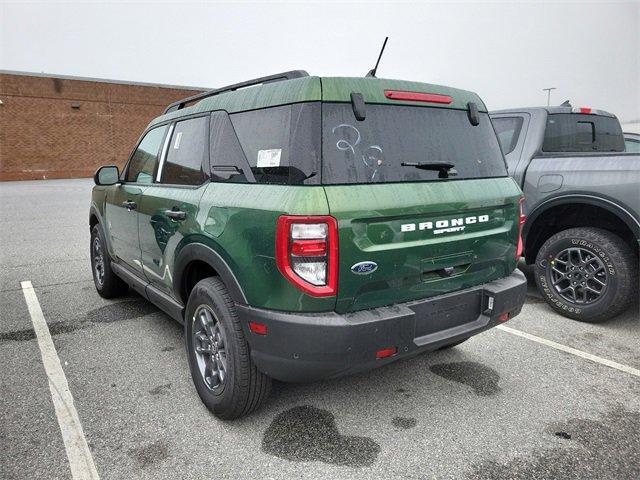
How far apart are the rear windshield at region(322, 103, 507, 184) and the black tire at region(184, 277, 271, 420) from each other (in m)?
0.92

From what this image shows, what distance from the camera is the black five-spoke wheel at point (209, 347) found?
259 centimetres

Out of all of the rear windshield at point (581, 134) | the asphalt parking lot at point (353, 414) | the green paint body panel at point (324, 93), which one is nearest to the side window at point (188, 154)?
the green paint body panel at point (324, 93)

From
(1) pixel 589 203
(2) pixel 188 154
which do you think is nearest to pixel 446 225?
(2) pixel 188 154

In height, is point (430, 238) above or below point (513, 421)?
above

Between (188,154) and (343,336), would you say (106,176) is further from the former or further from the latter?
(343,336)

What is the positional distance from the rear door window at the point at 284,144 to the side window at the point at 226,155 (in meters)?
0.05

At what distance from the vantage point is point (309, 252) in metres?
2.06

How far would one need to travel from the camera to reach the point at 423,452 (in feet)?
7.68

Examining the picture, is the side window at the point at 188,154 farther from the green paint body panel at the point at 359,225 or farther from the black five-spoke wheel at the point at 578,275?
the black five-spoke wheel at the point at 578,275

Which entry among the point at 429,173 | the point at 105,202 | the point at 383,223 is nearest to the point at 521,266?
the point at 429,173

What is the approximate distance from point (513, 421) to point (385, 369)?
0.92 m

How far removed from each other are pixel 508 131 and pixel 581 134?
77 cm

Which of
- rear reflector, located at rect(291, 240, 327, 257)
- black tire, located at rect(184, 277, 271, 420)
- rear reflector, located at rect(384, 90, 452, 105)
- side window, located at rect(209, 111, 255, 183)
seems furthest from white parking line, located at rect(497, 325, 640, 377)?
side window, located at rect(209, 111, 255, 183)

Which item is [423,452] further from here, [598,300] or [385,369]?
[598,300]
